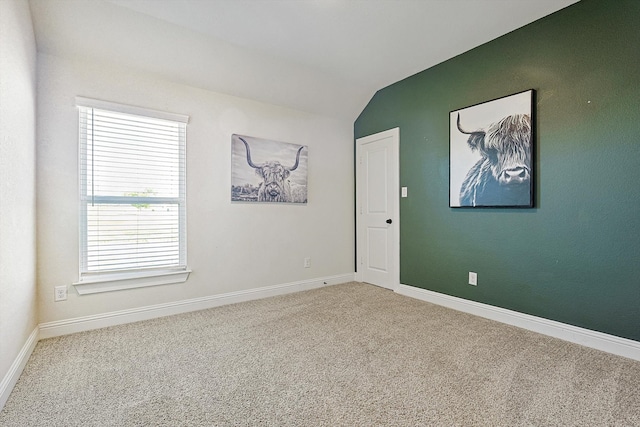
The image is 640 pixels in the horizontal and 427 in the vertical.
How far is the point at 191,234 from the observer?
310cm

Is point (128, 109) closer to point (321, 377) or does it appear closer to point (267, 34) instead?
point (267, 34)

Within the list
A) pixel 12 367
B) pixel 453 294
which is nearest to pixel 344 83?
pixel 453 294

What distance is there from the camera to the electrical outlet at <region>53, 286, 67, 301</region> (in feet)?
8.09

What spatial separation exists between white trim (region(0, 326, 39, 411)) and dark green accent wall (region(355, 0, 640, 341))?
345 cm

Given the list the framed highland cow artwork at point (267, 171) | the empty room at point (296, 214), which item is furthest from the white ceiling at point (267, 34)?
the framed highland cow artwork at point (267, 171)

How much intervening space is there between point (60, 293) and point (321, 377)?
2282mm

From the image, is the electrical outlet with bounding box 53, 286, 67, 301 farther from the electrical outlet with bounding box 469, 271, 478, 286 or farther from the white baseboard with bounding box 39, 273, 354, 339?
the electrical outlet with bounding box 469, 271, 478, 286

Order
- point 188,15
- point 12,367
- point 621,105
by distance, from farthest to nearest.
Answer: point 188,15, point 621,105, point 12,367

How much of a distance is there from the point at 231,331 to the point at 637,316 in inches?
118

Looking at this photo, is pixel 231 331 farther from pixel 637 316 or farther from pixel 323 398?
pixel 637 316

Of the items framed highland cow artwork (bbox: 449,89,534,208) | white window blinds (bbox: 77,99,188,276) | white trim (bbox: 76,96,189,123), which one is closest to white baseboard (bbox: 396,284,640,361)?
framed highland cow artwork (bbox: 449,89,534,208)

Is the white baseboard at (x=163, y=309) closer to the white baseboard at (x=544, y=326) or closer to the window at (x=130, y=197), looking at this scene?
the window at (x=130, y=197)

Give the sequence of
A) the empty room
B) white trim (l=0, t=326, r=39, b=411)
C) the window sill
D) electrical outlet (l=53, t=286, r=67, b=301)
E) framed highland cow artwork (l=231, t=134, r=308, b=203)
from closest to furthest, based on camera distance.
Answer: white trim (l=0, t=326, r=39, b=411), the empty room, electrical outlet (l=53, t=286, r=67, b=301), the window sill, framed highland cow artwork (l=231, t=134, r=308, b=203)

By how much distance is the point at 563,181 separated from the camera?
2.42 meters
